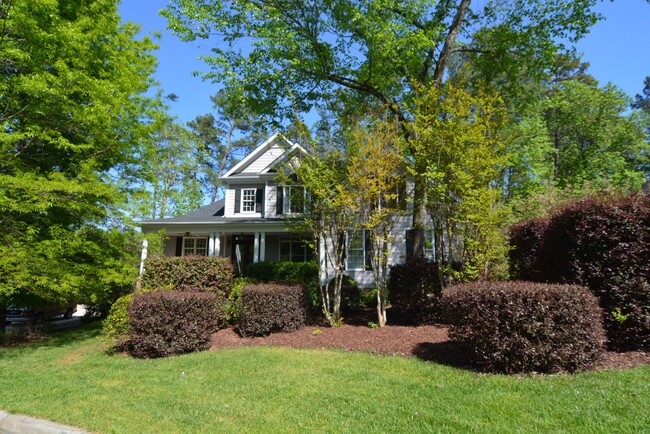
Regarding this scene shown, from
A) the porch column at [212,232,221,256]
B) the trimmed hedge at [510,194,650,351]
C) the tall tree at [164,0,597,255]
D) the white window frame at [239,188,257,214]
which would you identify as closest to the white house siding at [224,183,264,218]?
the white window frame at [239,188,257,214]

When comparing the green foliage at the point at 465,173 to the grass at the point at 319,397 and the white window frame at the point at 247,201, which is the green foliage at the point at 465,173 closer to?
the grass at the point at 319,397

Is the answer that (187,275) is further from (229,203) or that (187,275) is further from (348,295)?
(229,203)

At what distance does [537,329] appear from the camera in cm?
512

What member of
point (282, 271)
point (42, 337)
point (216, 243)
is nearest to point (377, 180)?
point (282, 271)

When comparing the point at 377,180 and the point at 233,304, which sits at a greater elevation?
the point at 377,180

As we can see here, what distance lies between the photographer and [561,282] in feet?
21.3

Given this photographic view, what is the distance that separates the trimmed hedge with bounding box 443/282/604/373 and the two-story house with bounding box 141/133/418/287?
1325 cm

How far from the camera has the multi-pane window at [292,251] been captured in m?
21.5

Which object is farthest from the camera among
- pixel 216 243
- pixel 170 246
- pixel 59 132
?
pixel 170 246

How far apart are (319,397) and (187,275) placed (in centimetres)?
605

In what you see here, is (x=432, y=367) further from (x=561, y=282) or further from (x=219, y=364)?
(x=219, y=364)

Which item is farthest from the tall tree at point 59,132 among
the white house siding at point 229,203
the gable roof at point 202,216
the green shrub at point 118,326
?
the white house siding at point 229,203

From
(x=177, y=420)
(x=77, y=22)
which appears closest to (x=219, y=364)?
(x=177, y=420)

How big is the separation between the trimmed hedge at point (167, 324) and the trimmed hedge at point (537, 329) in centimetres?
507
